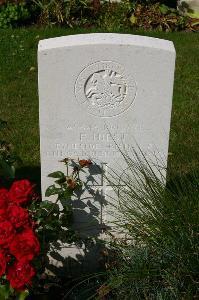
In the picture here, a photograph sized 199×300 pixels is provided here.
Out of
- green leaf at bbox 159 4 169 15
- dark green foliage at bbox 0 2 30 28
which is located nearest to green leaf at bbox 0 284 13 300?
dark green foliage at bbox 0 2 30 28

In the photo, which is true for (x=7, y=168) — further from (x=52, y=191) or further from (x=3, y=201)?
(x=3, y=201)

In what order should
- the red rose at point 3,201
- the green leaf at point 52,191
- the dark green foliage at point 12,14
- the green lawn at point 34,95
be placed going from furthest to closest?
1. the dark green foliage at point 12,14
2. the green lawn at point 34,95
3. the green leaf at point 52,191
4. the red rose at point 3,201

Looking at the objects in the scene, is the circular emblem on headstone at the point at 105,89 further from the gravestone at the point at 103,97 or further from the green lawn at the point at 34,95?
the green lawn at the point at 34,95

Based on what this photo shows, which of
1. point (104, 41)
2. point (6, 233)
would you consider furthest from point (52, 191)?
point (104, 41)

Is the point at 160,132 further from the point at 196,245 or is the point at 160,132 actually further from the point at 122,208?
the point at 196,245

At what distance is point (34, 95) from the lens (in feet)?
19.1

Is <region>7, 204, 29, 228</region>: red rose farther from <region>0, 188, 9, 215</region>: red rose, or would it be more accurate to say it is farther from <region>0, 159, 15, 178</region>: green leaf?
<region>0, 159, 15, 178</region>: green leaf

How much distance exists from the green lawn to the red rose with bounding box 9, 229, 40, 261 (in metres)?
1.61

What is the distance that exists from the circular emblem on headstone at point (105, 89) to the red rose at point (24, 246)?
32.6 inches

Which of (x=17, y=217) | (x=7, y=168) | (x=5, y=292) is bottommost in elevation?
(x=5, y=292)

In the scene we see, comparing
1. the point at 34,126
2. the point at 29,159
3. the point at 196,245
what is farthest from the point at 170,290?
the point at 34,126

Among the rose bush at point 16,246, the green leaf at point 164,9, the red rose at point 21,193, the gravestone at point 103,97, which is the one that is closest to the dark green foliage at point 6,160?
the gravestone at point 103,97

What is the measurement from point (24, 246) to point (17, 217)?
0.14m

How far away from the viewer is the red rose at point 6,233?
2.69 metres
